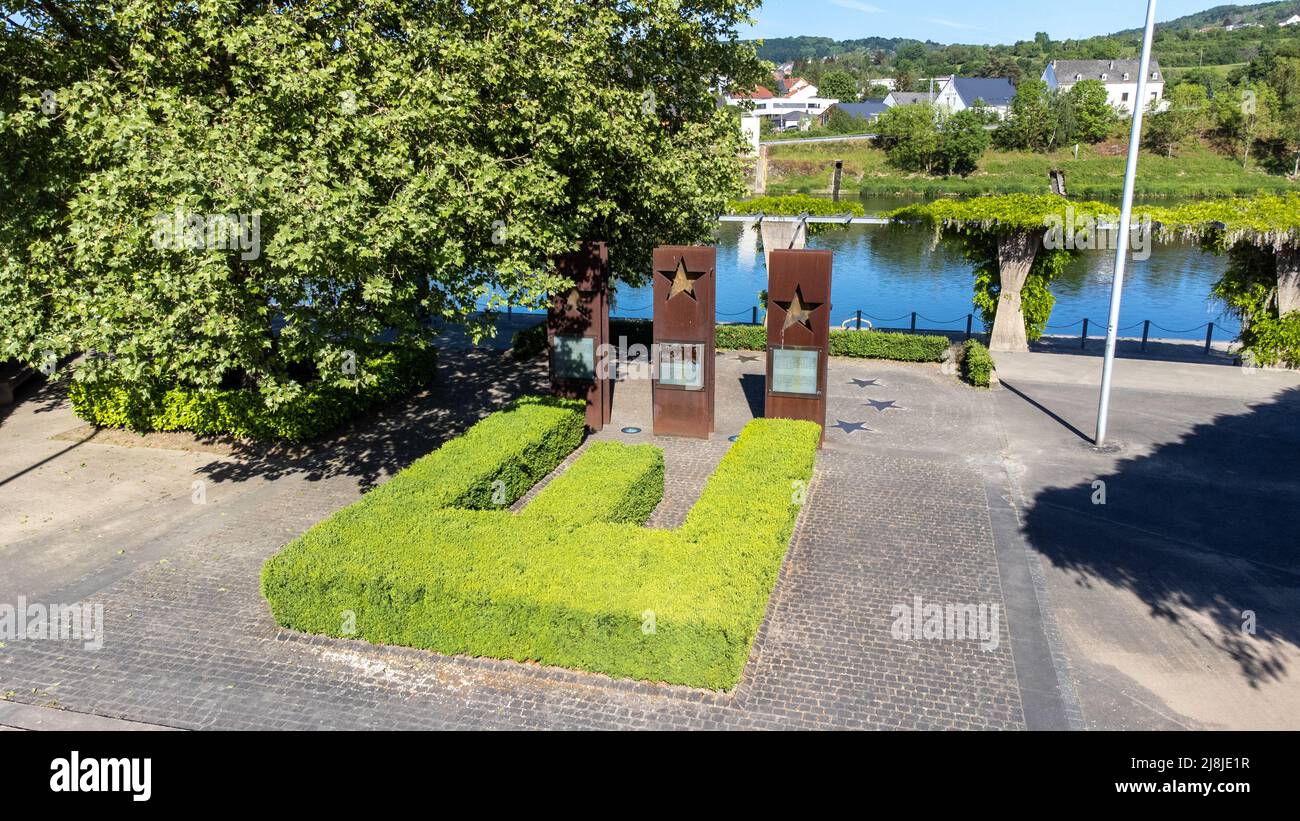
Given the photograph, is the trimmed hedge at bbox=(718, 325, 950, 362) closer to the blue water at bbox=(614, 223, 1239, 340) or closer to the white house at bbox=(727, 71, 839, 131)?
the blue water at bbox=(614, 223, 1239, 340)

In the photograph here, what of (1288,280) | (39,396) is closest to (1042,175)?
(1288,280)

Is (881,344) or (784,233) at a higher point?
(784,233)

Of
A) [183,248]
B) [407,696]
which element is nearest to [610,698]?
[407,696]

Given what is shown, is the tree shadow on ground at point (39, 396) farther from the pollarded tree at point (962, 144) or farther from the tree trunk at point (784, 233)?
the pollarded tree at point (962, 144)

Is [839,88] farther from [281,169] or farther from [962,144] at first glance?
[281,169]
